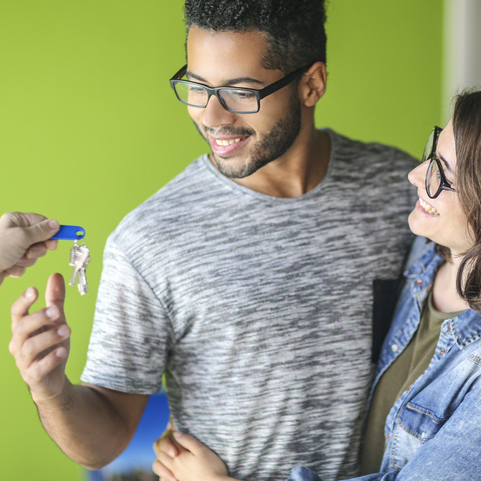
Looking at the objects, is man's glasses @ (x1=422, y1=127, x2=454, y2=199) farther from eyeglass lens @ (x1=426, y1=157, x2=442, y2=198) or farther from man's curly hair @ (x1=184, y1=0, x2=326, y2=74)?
man's curly hair @ (x1=184, y1=0, x2=326, y2=74)

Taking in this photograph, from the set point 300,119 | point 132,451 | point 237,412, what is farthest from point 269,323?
point 132,451

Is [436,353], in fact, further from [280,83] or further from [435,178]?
[280,83]

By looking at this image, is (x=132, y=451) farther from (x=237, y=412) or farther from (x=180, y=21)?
(x=180, y=21)

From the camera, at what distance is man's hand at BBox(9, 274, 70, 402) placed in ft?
3.14

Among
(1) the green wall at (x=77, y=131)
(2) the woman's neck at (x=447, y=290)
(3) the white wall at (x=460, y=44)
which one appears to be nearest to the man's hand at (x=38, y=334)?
(2) the woman's neck at (x=447, y=290)

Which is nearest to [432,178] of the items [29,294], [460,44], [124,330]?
[124,330]

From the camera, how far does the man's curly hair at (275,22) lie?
1.30 metres

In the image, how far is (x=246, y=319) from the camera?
1334 mm

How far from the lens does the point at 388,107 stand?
8.79ft

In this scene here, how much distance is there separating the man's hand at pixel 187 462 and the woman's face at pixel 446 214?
27.1 inches

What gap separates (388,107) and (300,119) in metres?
1.35

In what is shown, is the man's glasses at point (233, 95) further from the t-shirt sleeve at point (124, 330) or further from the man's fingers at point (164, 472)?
the man's fingers at point (164, 472)

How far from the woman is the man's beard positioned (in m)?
0.30

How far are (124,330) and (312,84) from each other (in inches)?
28.9
